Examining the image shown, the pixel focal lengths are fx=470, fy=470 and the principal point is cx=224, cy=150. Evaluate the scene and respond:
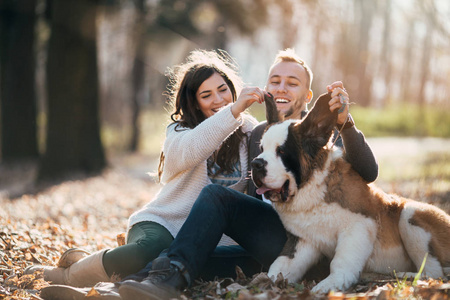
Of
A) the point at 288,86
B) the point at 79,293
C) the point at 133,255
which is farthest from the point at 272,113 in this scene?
the point at 79,293

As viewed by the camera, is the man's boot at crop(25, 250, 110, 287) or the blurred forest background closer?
the man's boot at crop(25, 250, 110, 287)

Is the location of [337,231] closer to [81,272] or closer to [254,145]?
[254,145]

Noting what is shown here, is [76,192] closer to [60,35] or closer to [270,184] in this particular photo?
[60,35]

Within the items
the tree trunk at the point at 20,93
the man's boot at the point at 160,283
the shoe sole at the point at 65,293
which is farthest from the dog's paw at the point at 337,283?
the tree trunk at the point at 20,93

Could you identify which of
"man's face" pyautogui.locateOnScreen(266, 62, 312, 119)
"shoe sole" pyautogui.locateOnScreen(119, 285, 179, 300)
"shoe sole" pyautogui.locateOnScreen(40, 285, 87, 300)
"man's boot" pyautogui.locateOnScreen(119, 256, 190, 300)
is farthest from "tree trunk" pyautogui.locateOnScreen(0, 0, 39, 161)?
"shoe sole" pyautogui.locateOnScreen(119, 285, 179, 300)

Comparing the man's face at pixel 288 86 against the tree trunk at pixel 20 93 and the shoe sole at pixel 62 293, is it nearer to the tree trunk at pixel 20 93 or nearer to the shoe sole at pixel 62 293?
the shoe sole at pixel 62 293

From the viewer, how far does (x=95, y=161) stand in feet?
41.2

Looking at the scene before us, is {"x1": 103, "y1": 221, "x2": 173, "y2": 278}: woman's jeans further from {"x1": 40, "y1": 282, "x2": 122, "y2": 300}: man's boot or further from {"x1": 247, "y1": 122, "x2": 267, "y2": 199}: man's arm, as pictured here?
{"x1": 247, "y1": 122, "x2": 267, "y2": 199}: man's arm

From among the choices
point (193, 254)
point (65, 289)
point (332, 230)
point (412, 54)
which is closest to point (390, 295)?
point (332, 230)

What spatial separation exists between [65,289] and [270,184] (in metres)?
1.64

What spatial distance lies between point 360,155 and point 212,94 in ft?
5.15

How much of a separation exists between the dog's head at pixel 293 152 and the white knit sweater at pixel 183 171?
47 cm

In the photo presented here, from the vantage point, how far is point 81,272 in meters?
3.89

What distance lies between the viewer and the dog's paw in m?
3.29
